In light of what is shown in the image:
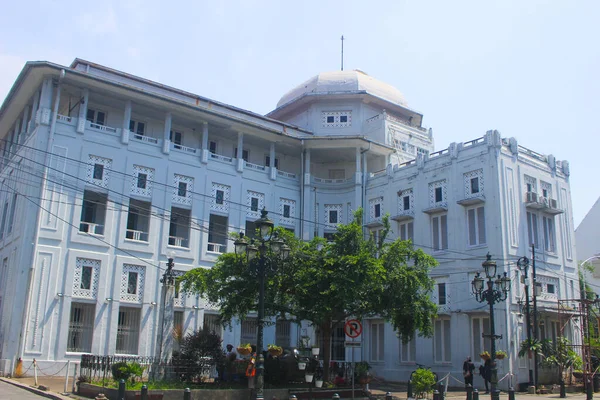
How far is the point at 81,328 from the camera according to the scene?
1174 inches

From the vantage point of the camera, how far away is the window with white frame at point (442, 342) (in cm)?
3145

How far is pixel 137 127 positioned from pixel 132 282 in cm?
958

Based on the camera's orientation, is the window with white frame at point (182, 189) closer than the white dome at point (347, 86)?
Yes

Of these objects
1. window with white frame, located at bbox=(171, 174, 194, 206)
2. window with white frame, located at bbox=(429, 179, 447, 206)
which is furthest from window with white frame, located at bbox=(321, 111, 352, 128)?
window with white frame, located at bbox=(171, 174, 194, 206)

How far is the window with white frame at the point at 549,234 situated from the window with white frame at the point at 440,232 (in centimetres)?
545

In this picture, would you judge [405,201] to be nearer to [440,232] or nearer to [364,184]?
[440,232]

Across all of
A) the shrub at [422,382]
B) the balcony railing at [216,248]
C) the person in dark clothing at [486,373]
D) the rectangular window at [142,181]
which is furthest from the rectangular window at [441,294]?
the rectangular window at [142,181]

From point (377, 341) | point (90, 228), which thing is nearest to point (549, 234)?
point (377, 341)

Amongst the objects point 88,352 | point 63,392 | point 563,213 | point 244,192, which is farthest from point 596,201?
point 63,392

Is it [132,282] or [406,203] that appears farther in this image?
[406,203]

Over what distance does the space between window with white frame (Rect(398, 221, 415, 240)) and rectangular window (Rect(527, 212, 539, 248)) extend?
657 cm

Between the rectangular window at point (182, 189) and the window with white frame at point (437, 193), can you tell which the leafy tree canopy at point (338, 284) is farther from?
the rectangular window at point (182, 189)

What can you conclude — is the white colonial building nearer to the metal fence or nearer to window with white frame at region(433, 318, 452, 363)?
window with white frame at region(433, 318, 452, 363)

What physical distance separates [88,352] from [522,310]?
873 inches
